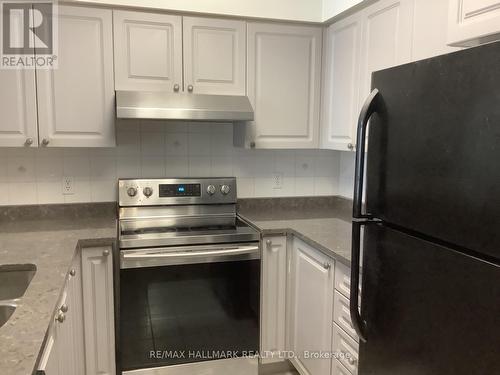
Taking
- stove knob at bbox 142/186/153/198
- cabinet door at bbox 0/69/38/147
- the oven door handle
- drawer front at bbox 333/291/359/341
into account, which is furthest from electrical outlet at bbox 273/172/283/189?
cabinet door at bbox 0/69/38/147

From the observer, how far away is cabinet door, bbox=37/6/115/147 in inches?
86.7

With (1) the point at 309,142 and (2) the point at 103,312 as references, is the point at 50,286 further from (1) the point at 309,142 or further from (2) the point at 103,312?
(1) the point at 309,142

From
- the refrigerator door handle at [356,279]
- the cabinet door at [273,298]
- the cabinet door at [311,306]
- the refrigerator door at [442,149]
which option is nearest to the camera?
the refrigerator door at [442,149]

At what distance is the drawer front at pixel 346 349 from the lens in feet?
5.72

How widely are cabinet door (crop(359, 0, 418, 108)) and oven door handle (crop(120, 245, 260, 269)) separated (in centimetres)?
100

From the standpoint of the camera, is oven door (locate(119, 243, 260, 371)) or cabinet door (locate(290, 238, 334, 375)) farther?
oven door (locate(119, 243, 260, 371))

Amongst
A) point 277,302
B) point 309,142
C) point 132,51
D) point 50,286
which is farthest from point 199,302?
point 132,51

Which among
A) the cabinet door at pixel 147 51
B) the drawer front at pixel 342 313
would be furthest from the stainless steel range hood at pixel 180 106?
the drawer front at pixel 342 313

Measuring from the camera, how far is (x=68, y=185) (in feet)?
8.21

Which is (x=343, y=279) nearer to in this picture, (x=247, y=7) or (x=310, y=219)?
(x=310, y=219)

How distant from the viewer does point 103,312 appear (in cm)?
212

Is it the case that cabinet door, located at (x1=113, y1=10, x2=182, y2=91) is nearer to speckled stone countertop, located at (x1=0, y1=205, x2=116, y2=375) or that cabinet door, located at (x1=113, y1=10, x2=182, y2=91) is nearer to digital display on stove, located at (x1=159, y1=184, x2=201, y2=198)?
digital display on stove, located at (x1=159, y1=184, x2=201, y2=198)

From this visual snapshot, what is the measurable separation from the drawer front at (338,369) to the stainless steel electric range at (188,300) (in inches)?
20.6

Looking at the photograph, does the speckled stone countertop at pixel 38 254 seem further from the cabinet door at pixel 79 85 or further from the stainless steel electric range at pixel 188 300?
the cabinet door at pixel 79 85
